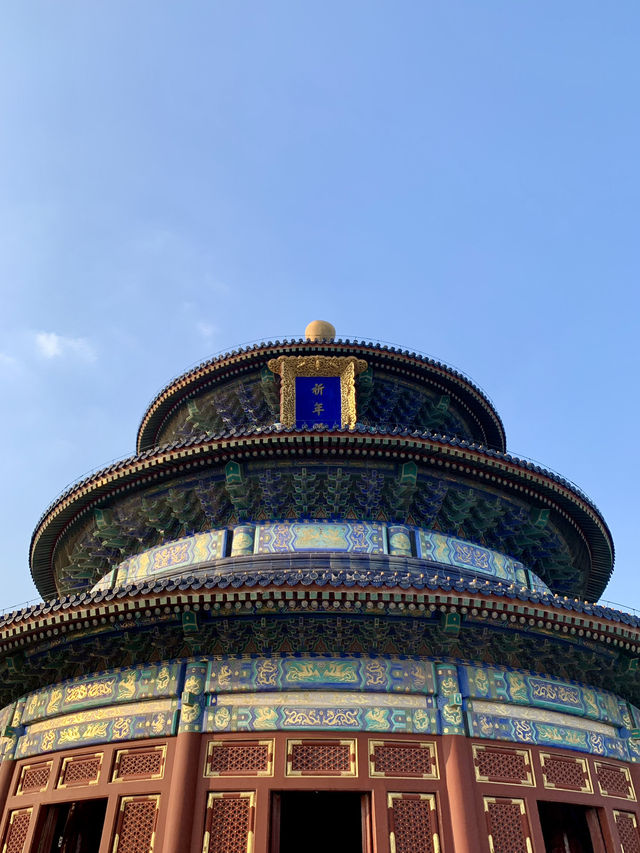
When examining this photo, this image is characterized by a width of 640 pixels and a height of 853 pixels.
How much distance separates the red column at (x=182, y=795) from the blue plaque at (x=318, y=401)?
9032 millimetres

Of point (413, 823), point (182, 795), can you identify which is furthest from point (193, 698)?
point (413, 823)

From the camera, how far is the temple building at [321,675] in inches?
446

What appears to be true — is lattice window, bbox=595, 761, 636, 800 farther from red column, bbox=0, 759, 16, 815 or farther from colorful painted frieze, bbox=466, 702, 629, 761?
red column, bbox=0, 759, 16, 815

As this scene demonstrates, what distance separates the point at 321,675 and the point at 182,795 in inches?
110

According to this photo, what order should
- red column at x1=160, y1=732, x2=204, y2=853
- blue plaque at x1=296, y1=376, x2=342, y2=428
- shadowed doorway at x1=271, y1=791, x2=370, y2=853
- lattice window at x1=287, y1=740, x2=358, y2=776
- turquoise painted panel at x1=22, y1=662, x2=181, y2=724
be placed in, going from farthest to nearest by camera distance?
1. blue plaque at x1=296, y1=376, x2=342, y2=428
2. shadowed doorway at x1=271, y1=791, x2=370, y2=853
3. turquoise painted panel at x1=22, y1=662, x2=181, y2=724
4. lattice window at x1=287, y1=740, x2=358, y2=776
5. red column at x1=160, y1=732, x2=204, y2=853

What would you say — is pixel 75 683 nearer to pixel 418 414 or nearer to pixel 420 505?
pixel 420 505

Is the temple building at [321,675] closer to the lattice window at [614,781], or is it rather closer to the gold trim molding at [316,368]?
the lattice window at [614,781]

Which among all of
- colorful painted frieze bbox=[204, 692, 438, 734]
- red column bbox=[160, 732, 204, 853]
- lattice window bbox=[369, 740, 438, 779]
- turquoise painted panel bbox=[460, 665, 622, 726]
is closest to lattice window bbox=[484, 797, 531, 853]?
lattice window bbox=[369, 740, 438, 779]

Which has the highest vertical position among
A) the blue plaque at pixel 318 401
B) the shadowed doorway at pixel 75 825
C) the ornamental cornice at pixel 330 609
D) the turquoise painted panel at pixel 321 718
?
the blue plaque at pixel 318 401

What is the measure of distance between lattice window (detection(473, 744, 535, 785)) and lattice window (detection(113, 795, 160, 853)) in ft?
16.9

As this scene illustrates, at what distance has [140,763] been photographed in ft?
38.9

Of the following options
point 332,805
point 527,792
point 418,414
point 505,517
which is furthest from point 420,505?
point 332,805

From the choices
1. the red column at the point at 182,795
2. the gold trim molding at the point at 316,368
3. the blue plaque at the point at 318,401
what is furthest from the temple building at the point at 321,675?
the gold trim molding at the point at 316,368

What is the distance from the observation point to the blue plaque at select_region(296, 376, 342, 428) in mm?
19031
